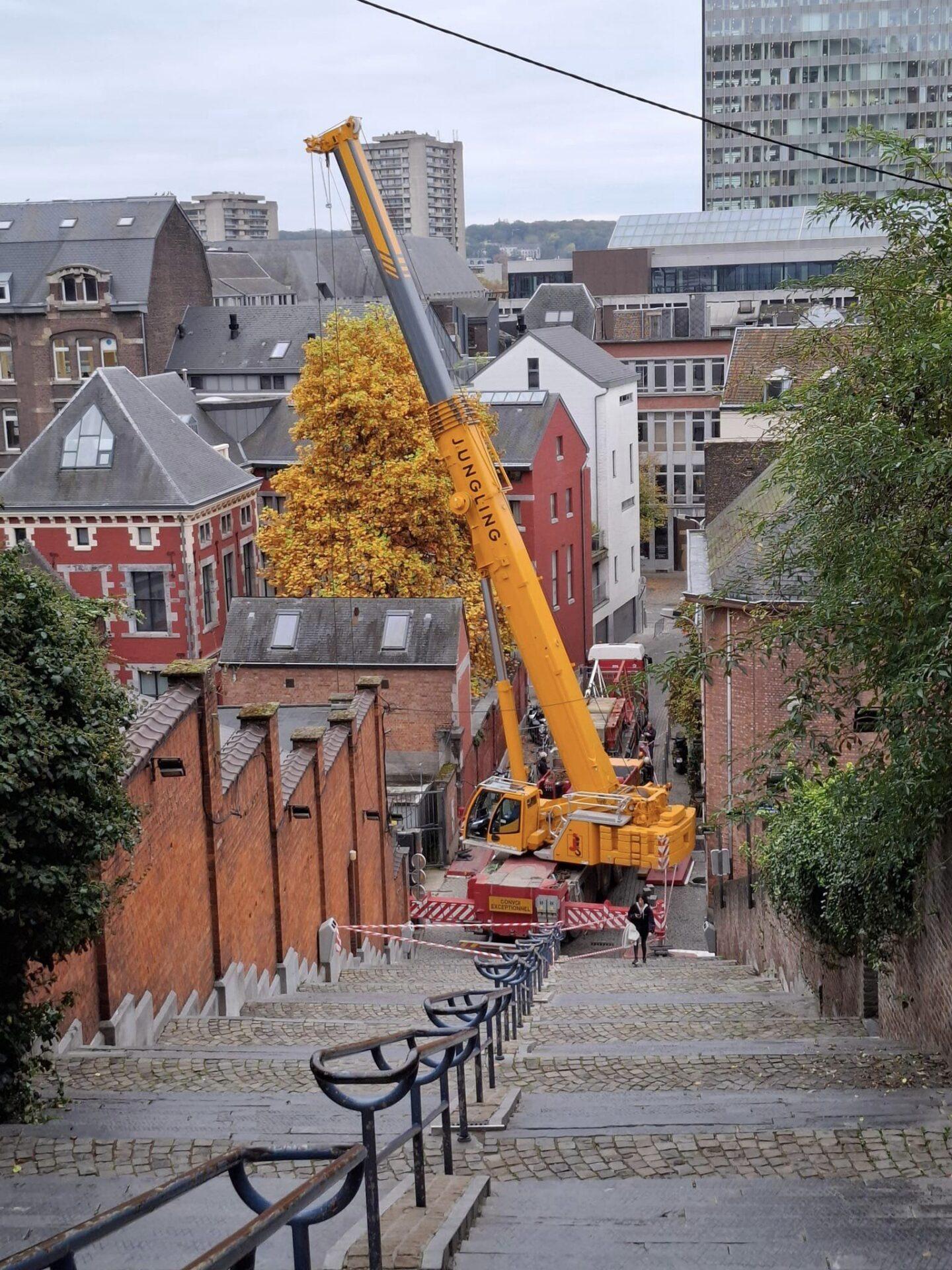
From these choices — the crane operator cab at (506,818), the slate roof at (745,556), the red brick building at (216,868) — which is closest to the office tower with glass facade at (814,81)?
the slate roof at (745,556)

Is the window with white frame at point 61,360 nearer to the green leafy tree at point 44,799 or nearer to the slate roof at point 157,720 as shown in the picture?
the slate roof at point 157,720

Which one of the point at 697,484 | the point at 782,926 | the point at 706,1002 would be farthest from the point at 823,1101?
the point at 697,484

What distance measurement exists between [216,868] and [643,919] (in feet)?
29.6

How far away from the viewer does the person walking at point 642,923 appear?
2267 centimetres

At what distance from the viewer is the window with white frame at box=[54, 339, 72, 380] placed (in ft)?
198

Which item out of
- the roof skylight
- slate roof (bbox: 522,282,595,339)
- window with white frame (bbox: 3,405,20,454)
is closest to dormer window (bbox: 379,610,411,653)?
the roof skylight

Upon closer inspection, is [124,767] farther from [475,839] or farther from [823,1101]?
[475,839]

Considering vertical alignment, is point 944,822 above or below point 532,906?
above

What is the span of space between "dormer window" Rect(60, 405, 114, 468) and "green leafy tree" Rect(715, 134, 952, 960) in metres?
31.3

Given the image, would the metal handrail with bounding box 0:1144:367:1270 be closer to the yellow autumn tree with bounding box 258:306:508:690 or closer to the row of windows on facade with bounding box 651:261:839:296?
the yellow autumn tree with bounding box 258:306:508:690

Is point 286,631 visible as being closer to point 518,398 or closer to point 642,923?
point 642,923

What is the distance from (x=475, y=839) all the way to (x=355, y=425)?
13839 mm

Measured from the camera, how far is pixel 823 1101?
938 cm

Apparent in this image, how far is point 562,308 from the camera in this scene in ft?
253
